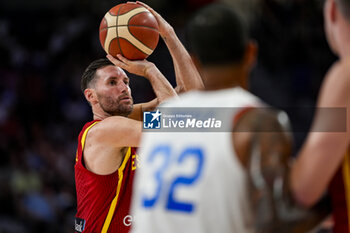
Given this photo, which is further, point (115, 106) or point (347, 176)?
point (115, 106)

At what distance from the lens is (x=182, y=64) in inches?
169

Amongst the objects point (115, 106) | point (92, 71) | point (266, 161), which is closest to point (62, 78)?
point (92, 71)

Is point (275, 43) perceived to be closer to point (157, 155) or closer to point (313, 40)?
point (313, 40)

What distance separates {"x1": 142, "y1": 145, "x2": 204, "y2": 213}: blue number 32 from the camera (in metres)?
2.21

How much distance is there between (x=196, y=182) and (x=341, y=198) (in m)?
0.81

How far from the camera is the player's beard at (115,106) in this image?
436 centimetres

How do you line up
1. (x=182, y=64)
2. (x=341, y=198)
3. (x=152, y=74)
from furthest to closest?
(x=182, y=64) → (x=152, y=74) → (x=341, y=198)

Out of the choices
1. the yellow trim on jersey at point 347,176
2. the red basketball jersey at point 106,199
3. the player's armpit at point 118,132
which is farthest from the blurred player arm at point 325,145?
the red basketball jersey at point 106,199

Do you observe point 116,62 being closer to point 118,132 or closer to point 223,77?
point 118,132

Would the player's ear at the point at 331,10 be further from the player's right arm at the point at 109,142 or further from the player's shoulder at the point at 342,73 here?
the player's right arm at the point at 109,142

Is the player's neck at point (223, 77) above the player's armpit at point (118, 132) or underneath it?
above

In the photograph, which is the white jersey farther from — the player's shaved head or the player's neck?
the player's shaved head

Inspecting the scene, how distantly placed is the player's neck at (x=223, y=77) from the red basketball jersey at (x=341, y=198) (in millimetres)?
651

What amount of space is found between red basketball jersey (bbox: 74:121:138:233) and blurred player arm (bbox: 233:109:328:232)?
2116 millimetres
